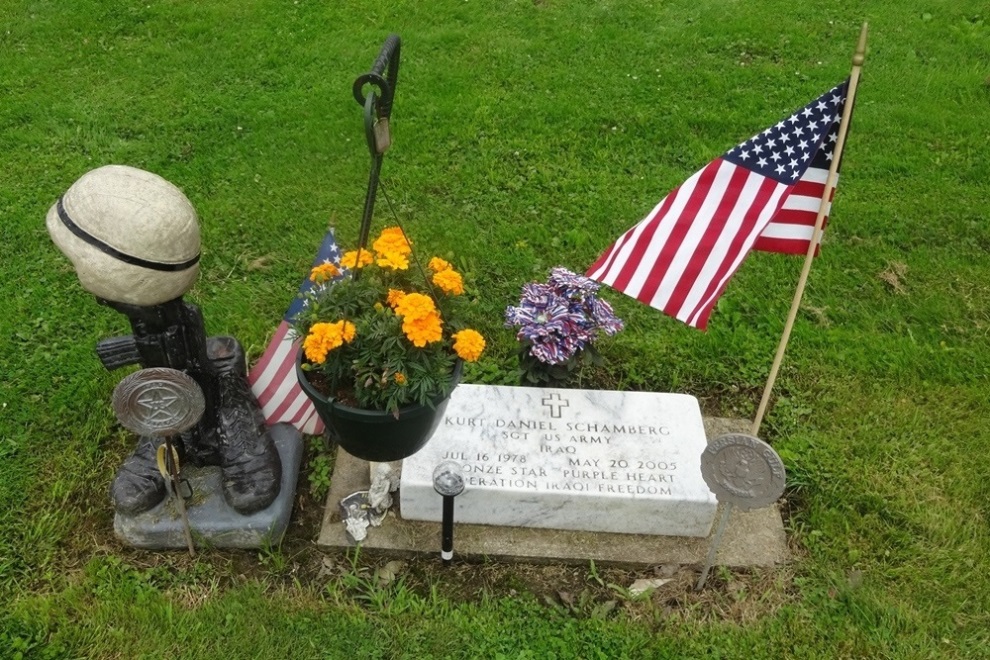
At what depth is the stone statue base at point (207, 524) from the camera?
11.4ft

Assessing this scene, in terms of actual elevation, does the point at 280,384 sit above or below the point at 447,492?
below

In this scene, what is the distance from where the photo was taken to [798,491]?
3865mm

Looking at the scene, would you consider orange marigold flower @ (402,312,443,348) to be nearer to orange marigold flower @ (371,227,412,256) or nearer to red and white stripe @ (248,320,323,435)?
orange marigold flower @ (371,227,412,256)

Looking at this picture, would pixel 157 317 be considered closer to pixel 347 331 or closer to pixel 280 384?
pixel 280 384

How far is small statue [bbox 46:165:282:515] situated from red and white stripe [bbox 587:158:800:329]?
160cm

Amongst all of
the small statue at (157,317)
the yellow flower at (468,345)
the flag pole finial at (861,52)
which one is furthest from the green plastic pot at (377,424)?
the flag pole finial at (861,52)

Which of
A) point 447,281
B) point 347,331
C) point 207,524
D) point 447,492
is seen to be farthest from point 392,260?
point 207,524

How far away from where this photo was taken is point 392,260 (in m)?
2.96

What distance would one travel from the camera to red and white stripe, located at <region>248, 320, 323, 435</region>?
379cm

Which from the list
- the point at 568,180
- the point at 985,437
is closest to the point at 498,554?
the point at 985,437

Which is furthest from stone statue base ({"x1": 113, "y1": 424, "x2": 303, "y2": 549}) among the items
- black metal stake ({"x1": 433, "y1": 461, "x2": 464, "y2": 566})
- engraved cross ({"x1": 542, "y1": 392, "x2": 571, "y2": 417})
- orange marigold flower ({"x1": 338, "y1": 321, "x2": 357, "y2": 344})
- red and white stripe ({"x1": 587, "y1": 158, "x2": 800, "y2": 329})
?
red and white stripe ({"x1": 587, "y1": 158, "x2": 800, "y2": 329})

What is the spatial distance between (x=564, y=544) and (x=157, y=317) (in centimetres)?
197

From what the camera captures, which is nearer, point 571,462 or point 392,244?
point 392,244

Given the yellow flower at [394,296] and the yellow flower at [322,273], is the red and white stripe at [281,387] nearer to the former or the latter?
the yellow flower at [322,273]
